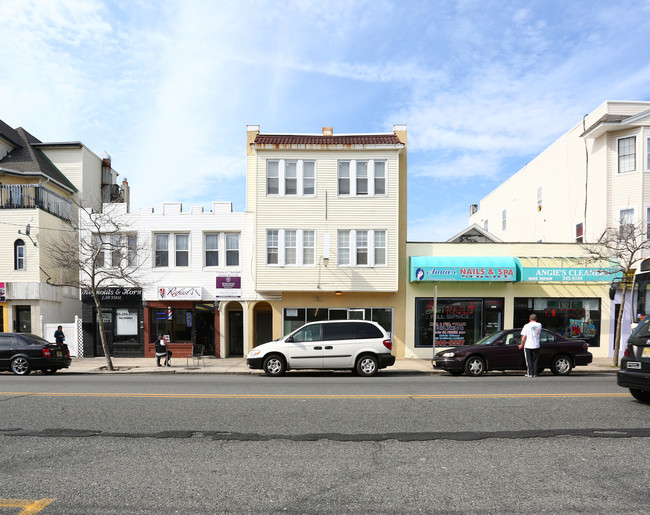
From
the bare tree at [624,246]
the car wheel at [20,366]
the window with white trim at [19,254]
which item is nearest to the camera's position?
the car wheel at [20,366]

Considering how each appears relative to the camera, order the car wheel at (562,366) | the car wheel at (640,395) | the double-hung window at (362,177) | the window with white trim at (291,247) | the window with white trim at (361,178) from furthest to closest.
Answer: the double-hung window at (362,177), the window with white trim at (361,178), the window with white trim at (291,247), the car wheel at (562,366), the car wheel at (640,395)

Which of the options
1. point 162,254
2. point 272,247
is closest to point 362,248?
point 272,247

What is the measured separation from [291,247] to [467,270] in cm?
742

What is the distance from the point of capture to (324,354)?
1439cm

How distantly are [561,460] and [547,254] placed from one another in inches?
671

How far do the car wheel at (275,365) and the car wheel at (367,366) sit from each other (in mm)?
2239

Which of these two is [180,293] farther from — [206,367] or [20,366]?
[20,366]

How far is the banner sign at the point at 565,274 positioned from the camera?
20.1 m

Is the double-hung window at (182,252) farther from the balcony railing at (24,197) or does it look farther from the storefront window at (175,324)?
the balcony railing at (24,197)

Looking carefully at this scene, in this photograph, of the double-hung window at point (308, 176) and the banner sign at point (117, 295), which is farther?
the banner sign at point (117, 295)

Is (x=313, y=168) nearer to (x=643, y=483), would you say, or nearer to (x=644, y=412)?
(x=644, y=412)

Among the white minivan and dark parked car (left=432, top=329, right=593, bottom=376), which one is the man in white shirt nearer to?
dark parked car (left=432, top=329, right=593, bottom=376)

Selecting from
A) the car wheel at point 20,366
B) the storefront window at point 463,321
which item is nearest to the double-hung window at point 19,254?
the car wheel at point 20,366

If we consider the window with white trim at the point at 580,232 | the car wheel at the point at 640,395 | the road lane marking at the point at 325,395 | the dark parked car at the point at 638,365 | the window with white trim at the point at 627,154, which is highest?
the window with white trim at the point at 627,154
